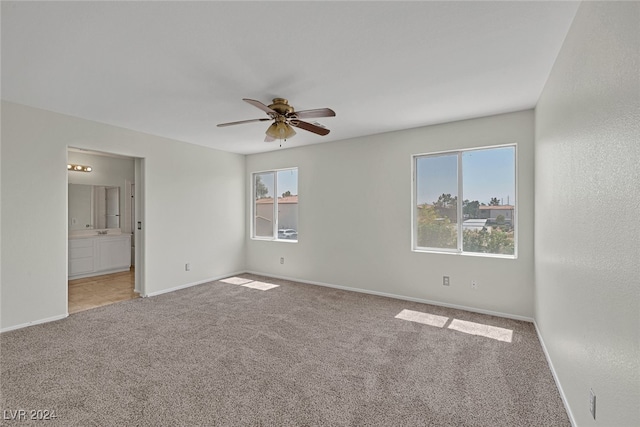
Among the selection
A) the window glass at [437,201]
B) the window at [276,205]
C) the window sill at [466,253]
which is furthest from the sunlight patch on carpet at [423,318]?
the window at [276,205]

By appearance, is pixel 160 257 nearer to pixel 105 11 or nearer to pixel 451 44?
pixel 105 11

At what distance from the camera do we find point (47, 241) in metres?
3.55

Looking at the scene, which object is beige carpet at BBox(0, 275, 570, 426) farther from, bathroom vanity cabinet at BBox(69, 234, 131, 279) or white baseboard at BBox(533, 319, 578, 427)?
bathroom vanity cabinet at BBox(69, 234, 131, 279)

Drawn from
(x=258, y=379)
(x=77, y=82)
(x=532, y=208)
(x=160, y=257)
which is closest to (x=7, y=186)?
(x=77, y=82)

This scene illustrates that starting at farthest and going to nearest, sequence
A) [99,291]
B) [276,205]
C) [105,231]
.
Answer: [105,231] → [276,205] → [99,291]

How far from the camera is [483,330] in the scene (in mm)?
3264

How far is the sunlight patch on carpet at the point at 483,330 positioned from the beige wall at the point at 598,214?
2.40 feet

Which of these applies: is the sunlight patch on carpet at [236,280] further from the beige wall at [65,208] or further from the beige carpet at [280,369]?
the beige carpet at [280,369]

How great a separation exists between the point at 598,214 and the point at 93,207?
791 cm

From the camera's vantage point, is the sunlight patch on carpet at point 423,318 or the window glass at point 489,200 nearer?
the sunlight patch on carpet at point 423,318

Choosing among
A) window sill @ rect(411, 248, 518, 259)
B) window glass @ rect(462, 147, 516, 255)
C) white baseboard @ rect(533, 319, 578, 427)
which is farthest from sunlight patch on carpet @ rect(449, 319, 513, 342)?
window glass @ rect(462, 147, 516, 255)

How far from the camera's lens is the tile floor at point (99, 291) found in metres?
4.25

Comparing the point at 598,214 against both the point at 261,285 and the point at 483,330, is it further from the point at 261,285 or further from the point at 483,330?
the point at 261,285

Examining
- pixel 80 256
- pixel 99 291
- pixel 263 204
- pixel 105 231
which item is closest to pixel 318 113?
pixel 263 204
